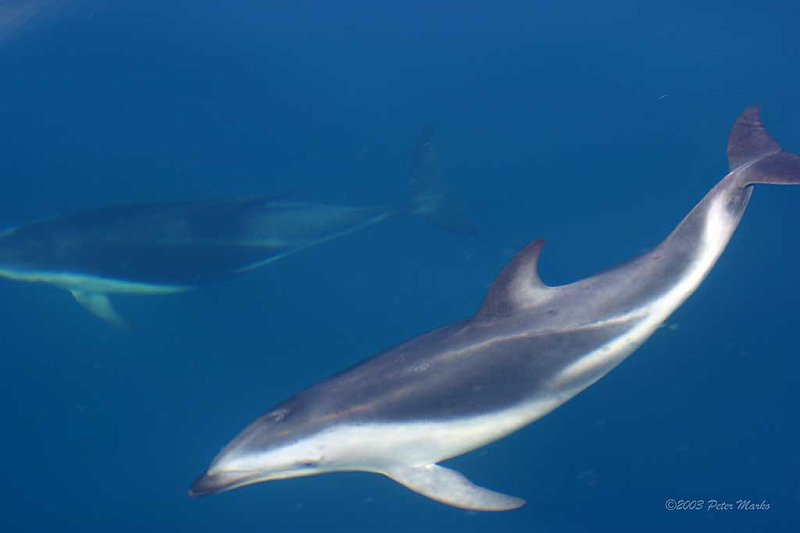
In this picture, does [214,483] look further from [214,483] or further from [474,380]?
[474,380]

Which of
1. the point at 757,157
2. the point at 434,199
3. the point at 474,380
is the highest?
the point at 434,199

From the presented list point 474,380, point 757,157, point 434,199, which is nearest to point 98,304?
point 434,199

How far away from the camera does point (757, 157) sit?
6242mm

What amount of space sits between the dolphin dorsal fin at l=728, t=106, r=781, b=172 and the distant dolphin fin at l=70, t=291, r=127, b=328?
784cm

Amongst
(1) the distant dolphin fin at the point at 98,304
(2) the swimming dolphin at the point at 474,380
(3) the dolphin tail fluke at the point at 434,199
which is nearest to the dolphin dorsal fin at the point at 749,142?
(2) the swimming dolphin at the point at 474,380

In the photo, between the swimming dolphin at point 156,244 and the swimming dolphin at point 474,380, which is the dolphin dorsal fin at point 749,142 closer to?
the swimming dolphin at point 474,380

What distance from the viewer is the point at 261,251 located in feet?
29.9

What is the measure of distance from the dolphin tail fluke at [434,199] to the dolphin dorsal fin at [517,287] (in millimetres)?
4567

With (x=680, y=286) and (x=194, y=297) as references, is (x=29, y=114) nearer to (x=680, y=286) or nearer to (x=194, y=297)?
(x=194, y=297)

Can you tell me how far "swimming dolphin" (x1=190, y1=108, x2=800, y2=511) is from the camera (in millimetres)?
5133

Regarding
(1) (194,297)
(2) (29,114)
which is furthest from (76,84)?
(1) (194,297)

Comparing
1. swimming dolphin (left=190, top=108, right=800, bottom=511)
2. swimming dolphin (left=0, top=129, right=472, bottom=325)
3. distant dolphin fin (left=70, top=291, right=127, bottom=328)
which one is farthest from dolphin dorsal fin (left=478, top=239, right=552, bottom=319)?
distant dolphin fin (left=70, top=291, right=127, bottom=328)

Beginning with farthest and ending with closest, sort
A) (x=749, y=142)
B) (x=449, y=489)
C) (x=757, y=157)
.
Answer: (x=749, y=142)
(x=757, y=157)
(x=449, y=489)

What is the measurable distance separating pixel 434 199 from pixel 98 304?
4.93 metres
